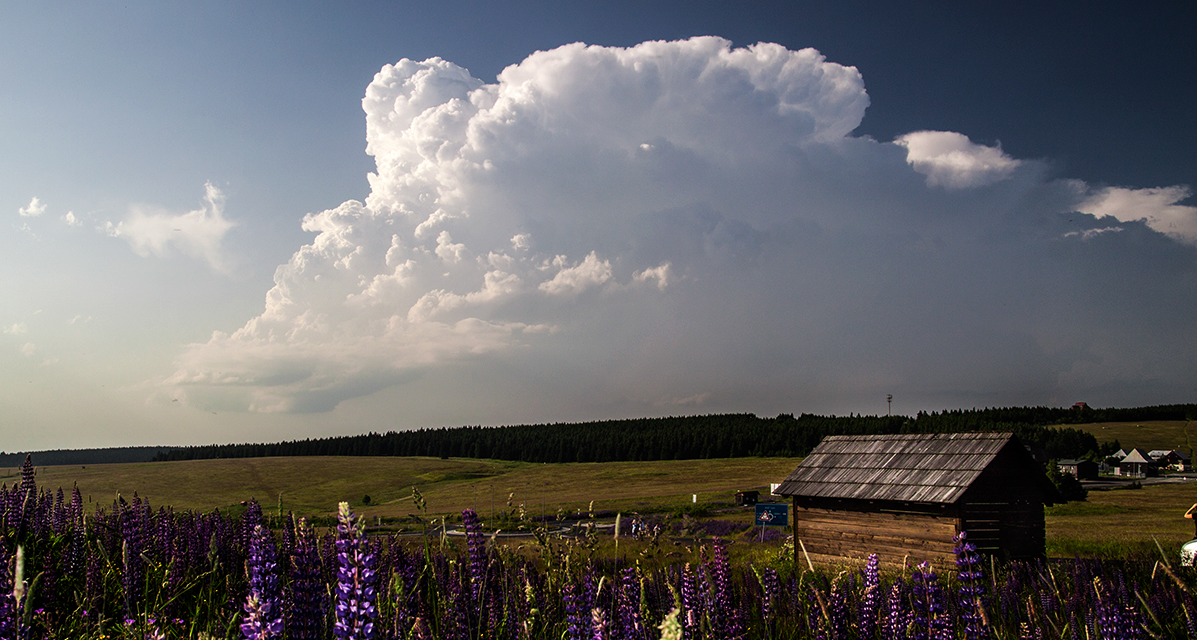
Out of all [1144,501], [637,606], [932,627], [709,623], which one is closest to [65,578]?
→ [637,606]

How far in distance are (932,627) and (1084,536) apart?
144 ft

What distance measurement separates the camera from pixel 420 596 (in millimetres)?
5199

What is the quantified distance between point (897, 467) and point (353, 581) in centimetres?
2112

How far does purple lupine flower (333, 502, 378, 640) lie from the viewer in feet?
7.00

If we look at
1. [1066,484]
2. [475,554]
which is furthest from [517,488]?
[475,554]

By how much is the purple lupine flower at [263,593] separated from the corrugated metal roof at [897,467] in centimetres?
1827

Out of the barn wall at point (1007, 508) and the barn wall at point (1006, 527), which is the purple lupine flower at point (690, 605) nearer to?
the barn wall at point (1007, 508)

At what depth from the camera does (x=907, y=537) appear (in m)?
19.0

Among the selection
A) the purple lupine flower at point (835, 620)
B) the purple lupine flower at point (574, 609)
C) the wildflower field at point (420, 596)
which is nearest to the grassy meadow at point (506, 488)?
the wildflower field at point (420, 596)

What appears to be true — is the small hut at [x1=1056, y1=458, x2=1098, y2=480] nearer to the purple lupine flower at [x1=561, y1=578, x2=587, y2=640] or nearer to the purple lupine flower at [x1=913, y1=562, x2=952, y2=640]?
the purple lupine flower at [x1=913, y1=562, x2=952, y2=640]

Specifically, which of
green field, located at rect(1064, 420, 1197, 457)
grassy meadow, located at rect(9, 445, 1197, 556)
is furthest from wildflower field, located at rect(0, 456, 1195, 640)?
green field, located at rect(1064, 420, 1197, 457)

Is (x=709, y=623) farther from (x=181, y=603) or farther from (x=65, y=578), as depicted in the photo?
(x=65, y=578)

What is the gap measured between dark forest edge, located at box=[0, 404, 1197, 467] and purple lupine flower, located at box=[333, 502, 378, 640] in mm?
149958

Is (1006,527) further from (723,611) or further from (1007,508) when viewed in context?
(723,611)
